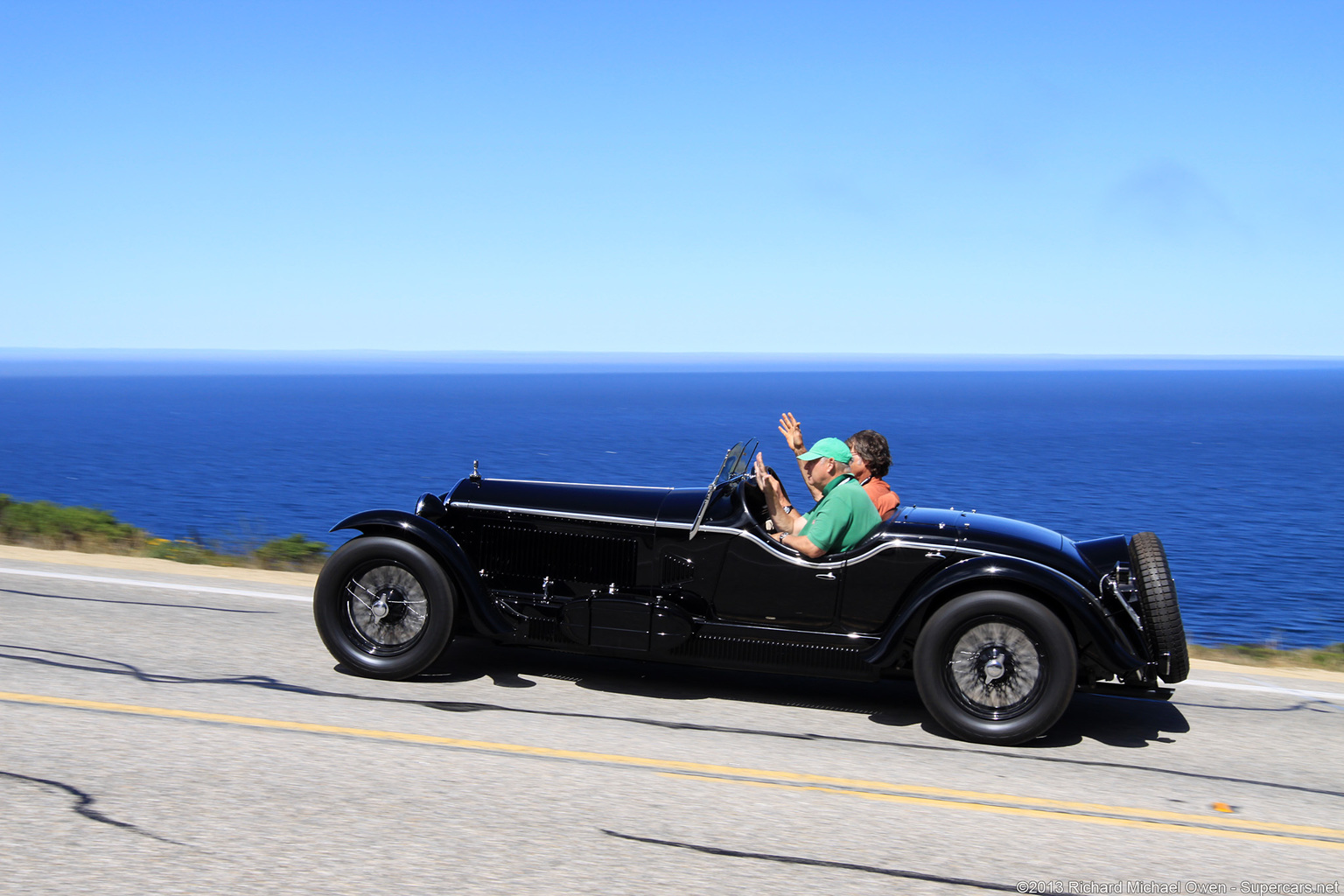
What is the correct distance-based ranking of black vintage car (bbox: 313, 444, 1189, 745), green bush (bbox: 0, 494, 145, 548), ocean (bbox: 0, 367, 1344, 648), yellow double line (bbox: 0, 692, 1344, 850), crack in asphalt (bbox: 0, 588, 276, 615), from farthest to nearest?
ocean (bbox: 0, 367, 1344, 648) < green bush (bbox: 0, 494, 145, 548) < crack in asphalt (bbox: 0, 588, 276, 615) < black vintage car (bbox: 313, 444, 1189, 745) < yellow double line (bbox: 0, 692, 1344, 850)

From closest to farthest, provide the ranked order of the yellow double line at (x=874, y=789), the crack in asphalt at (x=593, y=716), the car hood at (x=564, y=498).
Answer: the yellow double line at (x=874, y=789) < the crack in asphalt at (x=593, y=716) < the car hood at (x=564, y=498)

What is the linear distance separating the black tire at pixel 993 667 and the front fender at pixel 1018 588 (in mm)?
69

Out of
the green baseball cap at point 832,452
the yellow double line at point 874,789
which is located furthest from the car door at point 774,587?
the yellow double line at point 874,789

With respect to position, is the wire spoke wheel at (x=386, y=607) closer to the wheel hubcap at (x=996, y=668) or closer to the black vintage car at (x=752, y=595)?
the black vintage car at (x=752, y=595)

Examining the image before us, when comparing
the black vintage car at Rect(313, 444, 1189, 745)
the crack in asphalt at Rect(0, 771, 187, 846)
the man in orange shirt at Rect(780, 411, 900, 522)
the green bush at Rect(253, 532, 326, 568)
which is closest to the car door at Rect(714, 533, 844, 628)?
the black vintage car at Rect(313, 444, 1189, 745)

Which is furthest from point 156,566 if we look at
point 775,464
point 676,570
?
point 775,464

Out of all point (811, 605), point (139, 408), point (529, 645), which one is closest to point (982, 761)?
point (811, 605)

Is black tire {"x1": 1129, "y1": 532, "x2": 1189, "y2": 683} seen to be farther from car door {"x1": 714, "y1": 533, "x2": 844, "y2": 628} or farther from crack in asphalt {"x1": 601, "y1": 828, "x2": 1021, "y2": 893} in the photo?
crack in asphalt {"x1": 601, "y1": 828, "x2": 1021, "y2": 893}

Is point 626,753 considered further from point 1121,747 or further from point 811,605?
point 1121,747

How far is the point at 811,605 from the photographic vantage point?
5.55m

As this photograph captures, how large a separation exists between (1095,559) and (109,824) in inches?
185

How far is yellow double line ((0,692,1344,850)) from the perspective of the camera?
415cm

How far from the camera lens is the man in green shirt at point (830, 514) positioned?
557 centimetres

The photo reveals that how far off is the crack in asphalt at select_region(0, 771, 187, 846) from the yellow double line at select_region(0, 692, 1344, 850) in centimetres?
88
